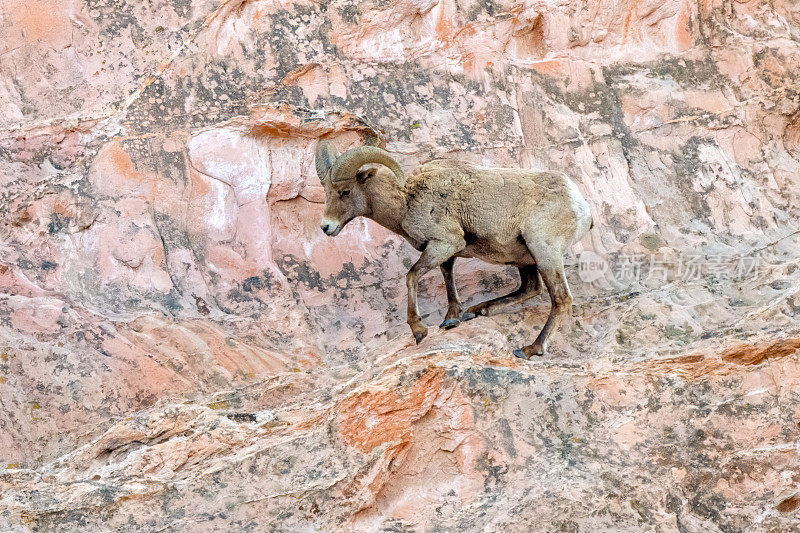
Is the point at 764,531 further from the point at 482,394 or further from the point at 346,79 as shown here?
the point at 346,79

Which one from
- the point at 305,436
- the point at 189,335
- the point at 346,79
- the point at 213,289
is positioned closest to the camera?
the point at 305,436

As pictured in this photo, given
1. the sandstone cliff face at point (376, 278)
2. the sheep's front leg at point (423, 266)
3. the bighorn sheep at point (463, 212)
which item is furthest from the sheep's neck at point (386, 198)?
the sandstone cliff face at point (376, 278)

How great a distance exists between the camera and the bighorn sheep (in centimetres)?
696

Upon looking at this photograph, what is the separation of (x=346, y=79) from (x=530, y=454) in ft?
13.2

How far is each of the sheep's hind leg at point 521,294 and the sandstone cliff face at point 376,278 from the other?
16cm

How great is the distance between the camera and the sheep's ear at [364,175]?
685 cm

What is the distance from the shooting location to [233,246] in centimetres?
792

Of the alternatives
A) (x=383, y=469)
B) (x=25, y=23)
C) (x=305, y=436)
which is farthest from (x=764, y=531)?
(x=25, y=23)

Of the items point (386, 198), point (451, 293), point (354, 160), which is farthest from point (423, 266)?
point (354, 160)

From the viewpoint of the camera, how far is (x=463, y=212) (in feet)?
23.3

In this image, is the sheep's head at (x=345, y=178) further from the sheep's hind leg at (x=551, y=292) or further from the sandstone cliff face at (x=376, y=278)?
the sheep's hind leg at (x=551, y=292)

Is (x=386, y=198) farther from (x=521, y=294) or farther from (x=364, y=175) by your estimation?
(x=521, y=294)

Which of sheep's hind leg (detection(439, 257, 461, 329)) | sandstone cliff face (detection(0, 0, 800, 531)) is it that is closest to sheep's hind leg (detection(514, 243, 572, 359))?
sandstone cliff face (detection(0, 0, 800, 531))

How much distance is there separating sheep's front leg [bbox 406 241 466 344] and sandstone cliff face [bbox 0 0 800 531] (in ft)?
0.69
